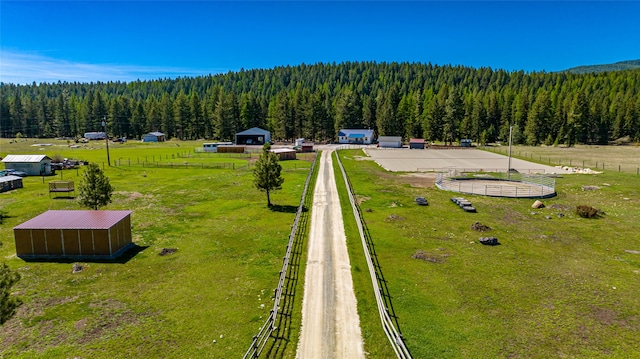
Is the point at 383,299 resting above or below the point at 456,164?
below

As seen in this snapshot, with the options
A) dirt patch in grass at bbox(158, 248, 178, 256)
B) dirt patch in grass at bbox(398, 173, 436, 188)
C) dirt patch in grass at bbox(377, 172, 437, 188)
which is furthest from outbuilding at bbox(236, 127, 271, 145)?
dirt patch in grass at bbox(158, 248, 178, 256)

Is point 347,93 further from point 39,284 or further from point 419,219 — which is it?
point 39,284

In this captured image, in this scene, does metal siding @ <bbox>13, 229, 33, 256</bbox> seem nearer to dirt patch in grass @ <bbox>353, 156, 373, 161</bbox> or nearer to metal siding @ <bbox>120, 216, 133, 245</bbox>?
metal siding @ <bbox>120, 216, 133, 245</bbox>

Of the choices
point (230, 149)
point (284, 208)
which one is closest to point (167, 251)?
point (284, 208)

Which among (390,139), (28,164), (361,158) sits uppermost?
(390,139)

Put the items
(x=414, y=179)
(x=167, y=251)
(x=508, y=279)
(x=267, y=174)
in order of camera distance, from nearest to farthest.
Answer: (x=508, y=279) < (x=167, y=251) < (x=267, y=174) < (x=414, y=179)

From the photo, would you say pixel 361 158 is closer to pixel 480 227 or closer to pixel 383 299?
pixel 480 227
